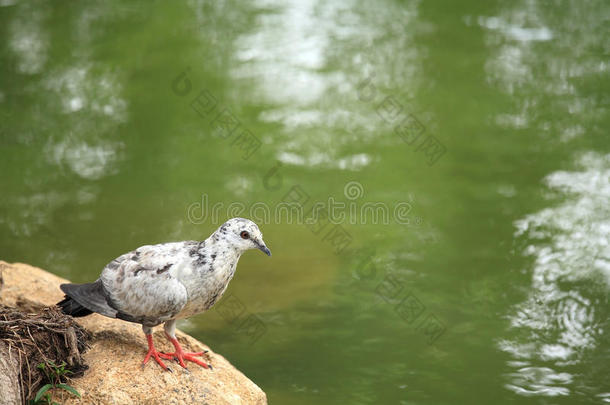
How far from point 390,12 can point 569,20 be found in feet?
10.1

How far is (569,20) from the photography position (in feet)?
41.0

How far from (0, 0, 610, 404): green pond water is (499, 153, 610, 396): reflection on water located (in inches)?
1.0

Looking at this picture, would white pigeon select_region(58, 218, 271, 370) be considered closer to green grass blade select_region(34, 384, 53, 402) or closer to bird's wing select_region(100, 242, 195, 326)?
bird's wing select_region(100, 242, 195, 326)

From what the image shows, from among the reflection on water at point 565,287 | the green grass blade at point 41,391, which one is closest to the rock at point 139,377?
the green grass blade at point 41,391

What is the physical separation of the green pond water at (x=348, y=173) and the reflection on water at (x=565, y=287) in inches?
1.0

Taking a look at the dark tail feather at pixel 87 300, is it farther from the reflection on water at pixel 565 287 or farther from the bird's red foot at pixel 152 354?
the reflection on water at pixel 565 287

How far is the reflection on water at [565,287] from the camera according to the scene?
7.38 m

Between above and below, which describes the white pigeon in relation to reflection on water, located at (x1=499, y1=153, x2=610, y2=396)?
below

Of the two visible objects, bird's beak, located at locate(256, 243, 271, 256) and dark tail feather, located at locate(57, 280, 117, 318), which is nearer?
bird's beak, located at locate(256, 243, 271, 256)

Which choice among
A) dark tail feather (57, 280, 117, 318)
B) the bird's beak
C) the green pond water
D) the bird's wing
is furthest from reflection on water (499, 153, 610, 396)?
dark tail feather (57, 280, 117, 318)

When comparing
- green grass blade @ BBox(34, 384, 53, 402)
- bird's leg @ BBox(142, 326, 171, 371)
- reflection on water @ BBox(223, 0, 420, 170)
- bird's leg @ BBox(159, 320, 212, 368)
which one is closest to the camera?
green grass blade @ BBox(34, 384, 53, 402)

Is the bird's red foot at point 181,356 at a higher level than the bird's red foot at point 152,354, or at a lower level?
higher

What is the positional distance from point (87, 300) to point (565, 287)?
5683 mm

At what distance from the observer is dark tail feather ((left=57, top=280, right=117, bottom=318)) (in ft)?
16.4
